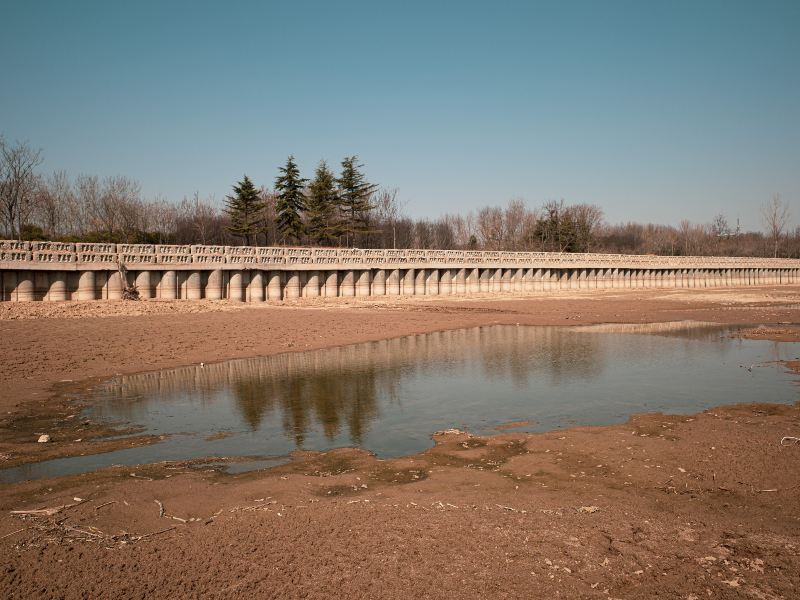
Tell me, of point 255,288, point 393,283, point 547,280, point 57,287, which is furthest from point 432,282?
point 57,287

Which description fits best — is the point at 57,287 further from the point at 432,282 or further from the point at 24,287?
the point at 432,282

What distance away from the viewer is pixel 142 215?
92312 millimetres

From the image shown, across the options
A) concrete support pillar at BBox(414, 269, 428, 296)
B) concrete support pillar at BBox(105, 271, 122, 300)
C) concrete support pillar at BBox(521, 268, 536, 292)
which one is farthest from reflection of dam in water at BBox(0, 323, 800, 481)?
concrete support pillar at BBox(521, 268, 536, 292)

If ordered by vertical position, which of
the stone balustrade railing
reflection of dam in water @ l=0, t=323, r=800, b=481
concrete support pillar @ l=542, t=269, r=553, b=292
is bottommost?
reflection of dam in water @ l=0, t=323, r=800, b=481

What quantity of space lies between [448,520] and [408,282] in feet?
161

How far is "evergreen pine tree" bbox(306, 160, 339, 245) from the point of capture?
8406 cm

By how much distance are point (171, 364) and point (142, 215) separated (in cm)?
7819

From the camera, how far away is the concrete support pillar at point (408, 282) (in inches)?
2229

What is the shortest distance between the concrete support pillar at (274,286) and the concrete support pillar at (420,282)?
1457 cm

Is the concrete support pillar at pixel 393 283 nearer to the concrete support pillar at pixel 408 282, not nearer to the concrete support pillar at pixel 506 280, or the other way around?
the concrete support pillar at pixel 408 282

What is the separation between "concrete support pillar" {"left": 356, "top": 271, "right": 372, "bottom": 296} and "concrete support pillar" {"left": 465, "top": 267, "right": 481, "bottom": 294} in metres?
12.7

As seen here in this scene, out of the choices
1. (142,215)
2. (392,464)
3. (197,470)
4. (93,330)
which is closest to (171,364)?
(93,330)

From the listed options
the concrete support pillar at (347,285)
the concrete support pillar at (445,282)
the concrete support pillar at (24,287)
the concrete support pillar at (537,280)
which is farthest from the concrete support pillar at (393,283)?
the concrete support pillar at (24,287)

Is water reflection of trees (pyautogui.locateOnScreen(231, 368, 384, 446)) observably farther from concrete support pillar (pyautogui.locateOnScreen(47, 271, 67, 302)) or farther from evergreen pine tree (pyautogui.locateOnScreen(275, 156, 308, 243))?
evergreen pine tree (pyautogui.locateOnScreen(275, 156, 308, 243))
